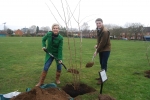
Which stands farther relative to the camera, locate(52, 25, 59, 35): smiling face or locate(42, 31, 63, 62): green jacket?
locate(42, 31, 63, 62): green jacket

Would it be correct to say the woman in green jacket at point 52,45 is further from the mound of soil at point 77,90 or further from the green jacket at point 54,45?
the mound of soil at point 77,90

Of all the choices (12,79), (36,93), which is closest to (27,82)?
(12,79)

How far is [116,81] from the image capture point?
5609 mm

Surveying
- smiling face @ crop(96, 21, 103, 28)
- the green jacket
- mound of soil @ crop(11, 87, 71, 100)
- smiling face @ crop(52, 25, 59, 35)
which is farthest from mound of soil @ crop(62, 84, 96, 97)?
smiling face @ crop(96, 21, 103, 28)

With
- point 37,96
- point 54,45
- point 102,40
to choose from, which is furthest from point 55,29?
point 37,96

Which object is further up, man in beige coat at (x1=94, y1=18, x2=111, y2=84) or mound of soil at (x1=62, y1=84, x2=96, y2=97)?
man in beige coat at (x1=94, y1=18, x2=111, y2=84)

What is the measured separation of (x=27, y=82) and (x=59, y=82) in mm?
1009

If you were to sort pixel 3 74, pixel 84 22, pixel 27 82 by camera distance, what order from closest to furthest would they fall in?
pixel 84 22
pixel 27 82
pixel 3 74

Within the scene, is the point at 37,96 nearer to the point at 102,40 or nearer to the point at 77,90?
the point at 77,90

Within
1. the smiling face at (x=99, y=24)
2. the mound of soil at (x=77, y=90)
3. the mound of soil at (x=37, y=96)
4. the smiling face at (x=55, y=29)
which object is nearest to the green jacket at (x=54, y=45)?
the smiling face at (x=55, y=29)

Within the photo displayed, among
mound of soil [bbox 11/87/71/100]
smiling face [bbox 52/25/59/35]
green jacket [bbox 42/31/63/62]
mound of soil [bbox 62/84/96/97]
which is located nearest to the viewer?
mound of soil [bbox 11/87/71/100]

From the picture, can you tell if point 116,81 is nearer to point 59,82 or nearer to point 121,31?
point 59,82

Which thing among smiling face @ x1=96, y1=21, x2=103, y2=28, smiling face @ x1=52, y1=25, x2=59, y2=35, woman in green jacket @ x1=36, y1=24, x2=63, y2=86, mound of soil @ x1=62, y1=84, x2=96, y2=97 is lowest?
mound of soil @ x1=62, y1=84, x2=96, y2=97

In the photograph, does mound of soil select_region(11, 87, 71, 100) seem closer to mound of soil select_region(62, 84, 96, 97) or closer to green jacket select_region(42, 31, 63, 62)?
mound of soil select_region(62, 84, 96, 97)
